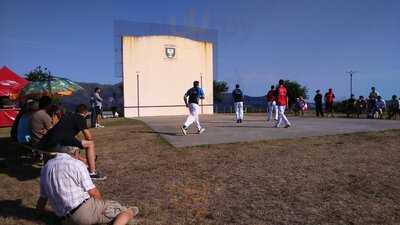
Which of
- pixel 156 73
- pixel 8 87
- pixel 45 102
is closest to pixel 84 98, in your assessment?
pixel 156 73

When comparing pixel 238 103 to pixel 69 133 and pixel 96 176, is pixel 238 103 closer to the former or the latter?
pixel 96 176

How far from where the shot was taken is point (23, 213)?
19.9 ft

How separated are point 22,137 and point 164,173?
336 centimetres

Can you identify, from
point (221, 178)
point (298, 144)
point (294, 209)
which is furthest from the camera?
point (298, 144)

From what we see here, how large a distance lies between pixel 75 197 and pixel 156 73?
1092 inches

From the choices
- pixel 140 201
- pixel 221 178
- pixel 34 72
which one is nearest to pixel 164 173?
pixel 221 178

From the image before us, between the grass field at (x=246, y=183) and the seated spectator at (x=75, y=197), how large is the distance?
0.75 meters

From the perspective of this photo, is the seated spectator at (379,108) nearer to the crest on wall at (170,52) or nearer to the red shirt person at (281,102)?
the red shirt person at (281,102)

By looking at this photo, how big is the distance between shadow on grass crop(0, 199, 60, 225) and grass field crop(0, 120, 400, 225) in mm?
13

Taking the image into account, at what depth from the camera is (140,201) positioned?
6449 mm

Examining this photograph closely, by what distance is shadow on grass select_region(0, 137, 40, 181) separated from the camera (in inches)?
341

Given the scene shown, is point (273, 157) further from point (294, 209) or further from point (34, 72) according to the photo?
point (34, 72)

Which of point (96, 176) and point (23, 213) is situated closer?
point (23, 213)

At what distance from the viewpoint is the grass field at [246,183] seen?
5.64 m
